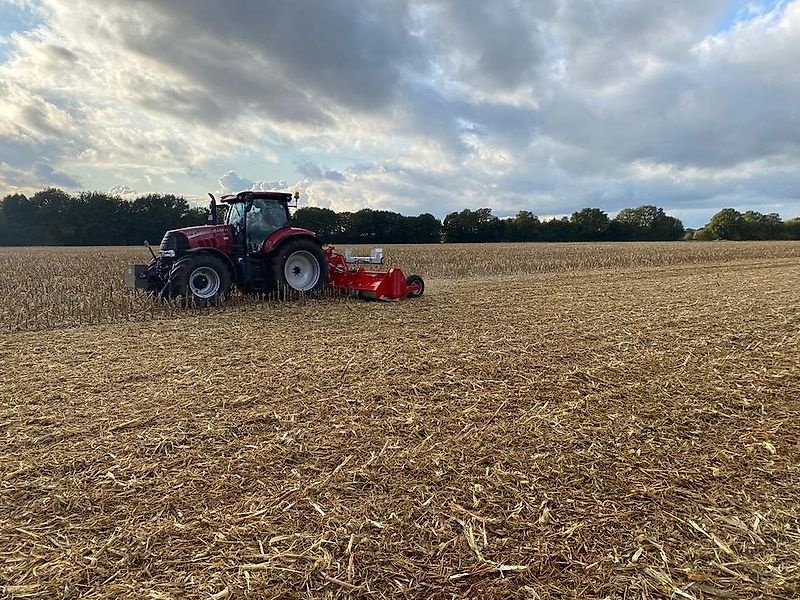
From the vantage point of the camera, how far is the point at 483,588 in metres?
2.20

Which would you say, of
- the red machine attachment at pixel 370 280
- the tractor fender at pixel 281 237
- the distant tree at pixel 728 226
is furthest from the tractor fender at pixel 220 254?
the distant tree at pixel 728 226

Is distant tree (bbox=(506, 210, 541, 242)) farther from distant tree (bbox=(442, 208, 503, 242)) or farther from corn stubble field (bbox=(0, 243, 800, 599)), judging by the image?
corn stubble field (bbox=(0, 243, 800, 599))

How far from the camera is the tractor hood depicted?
8.84 meters

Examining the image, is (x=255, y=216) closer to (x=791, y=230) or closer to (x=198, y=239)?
(x=198, y=239)

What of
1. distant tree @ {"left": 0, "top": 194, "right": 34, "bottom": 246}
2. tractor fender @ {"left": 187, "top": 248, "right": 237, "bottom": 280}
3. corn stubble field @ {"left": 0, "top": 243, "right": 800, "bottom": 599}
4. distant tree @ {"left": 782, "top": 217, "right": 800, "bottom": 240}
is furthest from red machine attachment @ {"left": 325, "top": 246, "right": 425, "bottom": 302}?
distant tree @ {"left": 782, "top": 217, "right": 800, "bottom": 240}

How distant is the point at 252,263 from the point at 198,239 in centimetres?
104

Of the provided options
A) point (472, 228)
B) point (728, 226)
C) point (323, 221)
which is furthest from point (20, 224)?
point (728, 226)

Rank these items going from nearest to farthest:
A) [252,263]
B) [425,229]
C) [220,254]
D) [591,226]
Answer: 1. [220,254]
2. [252,263]
3. [425,229]
4. [591,226]

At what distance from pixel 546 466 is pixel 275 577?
70.2 inches

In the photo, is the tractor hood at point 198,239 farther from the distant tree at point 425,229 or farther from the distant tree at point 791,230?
the distant tree at point 791,230

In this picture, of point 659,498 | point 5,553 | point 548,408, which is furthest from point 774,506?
point 5,553

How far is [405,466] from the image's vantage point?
10.4 feet

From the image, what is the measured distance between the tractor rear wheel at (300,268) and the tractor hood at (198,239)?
0.95 m

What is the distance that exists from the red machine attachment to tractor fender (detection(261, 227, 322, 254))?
0.92 meters
